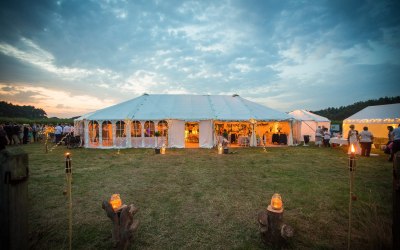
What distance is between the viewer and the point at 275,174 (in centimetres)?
673

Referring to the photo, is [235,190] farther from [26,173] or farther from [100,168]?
[100,168]

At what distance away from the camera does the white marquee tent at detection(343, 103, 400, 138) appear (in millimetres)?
13453

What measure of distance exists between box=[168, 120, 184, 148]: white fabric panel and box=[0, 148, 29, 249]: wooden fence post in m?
12.3

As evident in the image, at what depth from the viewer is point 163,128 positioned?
45.8 ft

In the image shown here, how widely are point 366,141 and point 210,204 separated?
10053 millimetres

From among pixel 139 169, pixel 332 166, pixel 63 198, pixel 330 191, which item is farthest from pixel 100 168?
pixel 332 166

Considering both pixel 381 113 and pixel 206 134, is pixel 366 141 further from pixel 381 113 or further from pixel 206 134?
pixel 206 134

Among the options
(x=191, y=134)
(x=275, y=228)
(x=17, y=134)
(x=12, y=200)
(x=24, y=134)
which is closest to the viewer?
(x=12, y=200)

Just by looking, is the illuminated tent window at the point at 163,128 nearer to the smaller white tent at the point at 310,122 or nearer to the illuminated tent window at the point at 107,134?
the illuminated tent window at the point at 107,134

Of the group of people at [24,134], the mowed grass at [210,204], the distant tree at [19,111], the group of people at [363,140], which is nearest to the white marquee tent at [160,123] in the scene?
the group of people at [24,134]

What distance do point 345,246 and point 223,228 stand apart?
1718mm

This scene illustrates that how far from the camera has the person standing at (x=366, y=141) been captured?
32.8 feet

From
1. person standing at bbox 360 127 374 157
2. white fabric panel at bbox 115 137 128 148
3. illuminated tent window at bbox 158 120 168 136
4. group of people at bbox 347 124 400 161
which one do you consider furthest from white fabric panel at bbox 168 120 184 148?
person standing at bbox 360 127 374 157

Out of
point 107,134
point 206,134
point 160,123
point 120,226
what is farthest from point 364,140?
point 107,134
